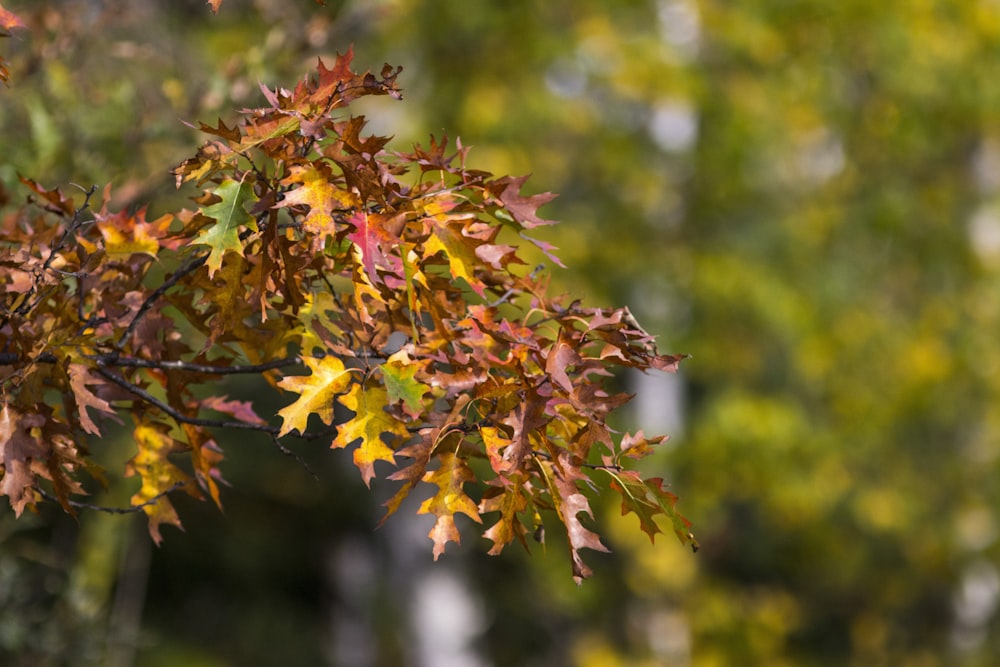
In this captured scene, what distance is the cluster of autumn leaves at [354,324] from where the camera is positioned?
1.57m

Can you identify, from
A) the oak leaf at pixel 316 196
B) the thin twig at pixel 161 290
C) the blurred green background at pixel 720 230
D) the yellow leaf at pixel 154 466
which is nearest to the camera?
the oak leaf at pixel 316 196

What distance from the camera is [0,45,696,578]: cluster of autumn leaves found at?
5.14 ft

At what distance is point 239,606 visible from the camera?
1288 cm

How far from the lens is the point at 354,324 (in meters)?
1.75

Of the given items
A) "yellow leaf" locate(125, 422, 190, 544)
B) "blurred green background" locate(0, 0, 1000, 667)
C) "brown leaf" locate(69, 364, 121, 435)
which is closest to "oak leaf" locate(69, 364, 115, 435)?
"brown leaf" locate(69, 364, 121, 435)

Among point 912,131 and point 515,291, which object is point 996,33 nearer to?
point 912,131

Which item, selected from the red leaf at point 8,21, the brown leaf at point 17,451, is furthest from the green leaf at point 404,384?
the red leaf at point 8,21

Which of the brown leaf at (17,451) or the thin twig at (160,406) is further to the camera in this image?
the thin twig at (160,406)

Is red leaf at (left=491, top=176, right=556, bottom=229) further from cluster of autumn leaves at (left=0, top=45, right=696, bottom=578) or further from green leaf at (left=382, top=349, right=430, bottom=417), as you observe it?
green leaf at (left=382, top=349, right=430, bottom=417)

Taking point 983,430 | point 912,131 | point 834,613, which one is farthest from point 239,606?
point 912,131

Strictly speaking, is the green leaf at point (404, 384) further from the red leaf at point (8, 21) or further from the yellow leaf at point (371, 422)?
the red leaf at point (8, 21)

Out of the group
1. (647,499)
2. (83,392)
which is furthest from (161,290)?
(647,499)

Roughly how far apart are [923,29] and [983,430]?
347 centimetres

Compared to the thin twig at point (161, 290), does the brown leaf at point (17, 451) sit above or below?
below
